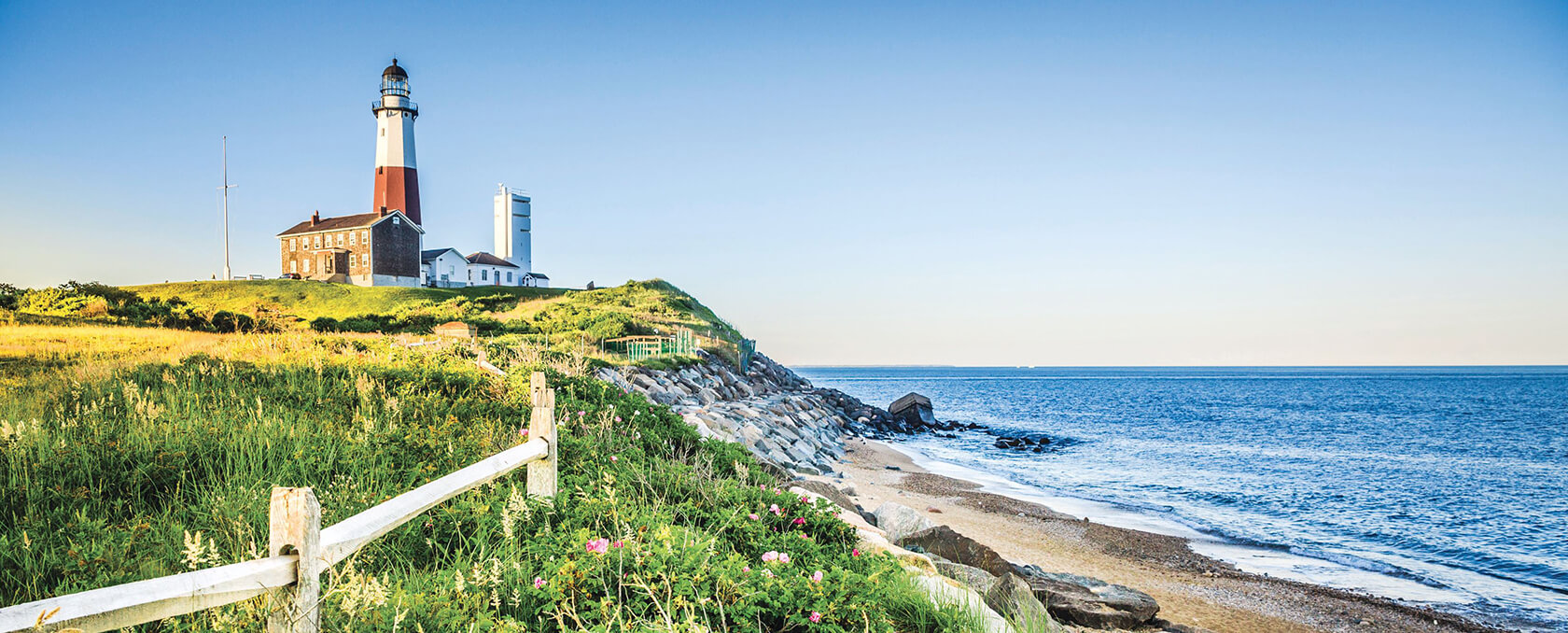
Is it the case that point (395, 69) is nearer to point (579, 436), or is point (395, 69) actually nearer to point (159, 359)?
point (159, 359)

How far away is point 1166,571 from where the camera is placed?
1244 cm

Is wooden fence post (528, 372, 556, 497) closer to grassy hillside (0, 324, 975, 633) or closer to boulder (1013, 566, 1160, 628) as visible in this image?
grassy hillside (0, 324, 975, 633)

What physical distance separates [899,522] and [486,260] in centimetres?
6788

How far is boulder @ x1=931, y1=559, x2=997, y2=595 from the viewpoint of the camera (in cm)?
718

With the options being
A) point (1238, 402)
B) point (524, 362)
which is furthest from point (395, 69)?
point (1238, 402)

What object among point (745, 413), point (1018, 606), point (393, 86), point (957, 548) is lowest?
point (957, 548)

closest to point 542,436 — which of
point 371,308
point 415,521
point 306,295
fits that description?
point 415,521

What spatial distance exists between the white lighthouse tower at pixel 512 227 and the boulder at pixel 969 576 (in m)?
74.0

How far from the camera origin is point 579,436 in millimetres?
8750

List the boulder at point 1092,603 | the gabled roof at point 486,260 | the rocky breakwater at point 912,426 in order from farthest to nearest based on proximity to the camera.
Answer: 1. the gabled roof at point 486,260
2. the rocky breakwater at point 912,426
3. the boulder at point 1092,603

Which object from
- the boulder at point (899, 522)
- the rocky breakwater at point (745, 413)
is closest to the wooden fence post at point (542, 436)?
the boulder at point (899, 522)

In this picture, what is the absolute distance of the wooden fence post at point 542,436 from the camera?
6074 mm

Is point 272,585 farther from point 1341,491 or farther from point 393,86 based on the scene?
point 393,86

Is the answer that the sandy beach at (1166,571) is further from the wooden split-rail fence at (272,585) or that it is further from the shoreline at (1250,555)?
the wooden split-rail fence at (272,585)
